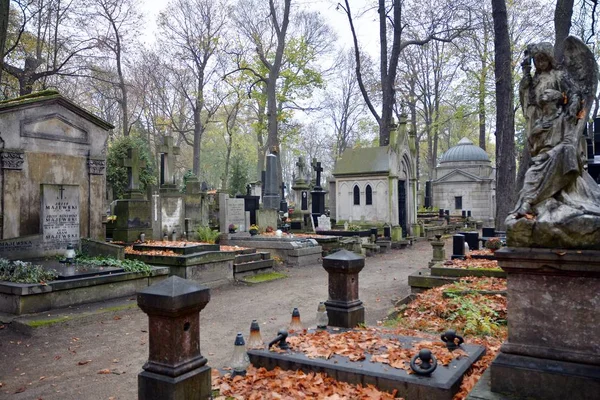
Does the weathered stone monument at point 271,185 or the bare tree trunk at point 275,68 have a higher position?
the bare tree trunk at point 275,68

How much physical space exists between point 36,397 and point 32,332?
255cm

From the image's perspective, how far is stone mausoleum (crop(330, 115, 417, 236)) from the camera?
22391 millimetres

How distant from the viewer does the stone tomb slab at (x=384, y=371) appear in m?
3.82

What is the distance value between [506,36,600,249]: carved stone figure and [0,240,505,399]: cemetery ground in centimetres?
153

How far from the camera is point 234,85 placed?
117ft

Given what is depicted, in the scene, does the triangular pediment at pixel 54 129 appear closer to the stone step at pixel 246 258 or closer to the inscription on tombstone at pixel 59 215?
the inscription on tombstone at pixel 59 215

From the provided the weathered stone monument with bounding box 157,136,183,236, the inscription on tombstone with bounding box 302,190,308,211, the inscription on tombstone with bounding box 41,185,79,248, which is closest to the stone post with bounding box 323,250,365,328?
the inscription on tombstone with bounding box 41,185,79,248

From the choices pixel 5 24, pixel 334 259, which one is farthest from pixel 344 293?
pixel 5 24

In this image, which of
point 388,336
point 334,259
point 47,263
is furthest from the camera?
point 47,263

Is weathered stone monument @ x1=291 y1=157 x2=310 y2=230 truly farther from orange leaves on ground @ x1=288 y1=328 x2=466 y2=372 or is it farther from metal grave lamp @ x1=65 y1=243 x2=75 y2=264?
orange leaves on ground @ x1=288 y1=328 x2=466 y2=372

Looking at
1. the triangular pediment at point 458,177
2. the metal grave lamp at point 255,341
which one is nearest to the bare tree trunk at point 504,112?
the metal grave lamp at point 255,341

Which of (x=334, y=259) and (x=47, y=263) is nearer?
(x=334, y=259)

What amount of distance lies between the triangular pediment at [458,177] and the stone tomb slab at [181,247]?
2923 cm

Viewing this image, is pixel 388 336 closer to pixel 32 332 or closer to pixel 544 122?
pixel 544 122
